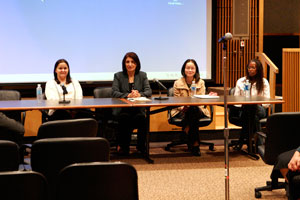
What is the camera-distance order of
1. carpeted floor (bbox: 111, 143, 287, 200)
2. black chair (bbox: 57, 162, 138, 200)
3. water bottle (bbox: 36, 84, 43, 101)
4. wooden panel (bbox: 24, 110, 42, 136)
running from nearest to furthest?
black chair (bbox: 57, 162, 138, 200) → carpeted floor (bbox: 111, 143, 287, 200) → water bottle (bbox: 36, 84, 43, 101) → wooden panel (bbox: 24, 110, 42, 136)

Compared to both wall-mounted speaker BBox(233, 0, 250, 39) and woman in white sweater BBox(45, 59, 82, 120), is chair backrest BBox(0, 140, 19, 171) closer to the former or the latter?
woman in white sweater BBox(45, 59, 82, 120)

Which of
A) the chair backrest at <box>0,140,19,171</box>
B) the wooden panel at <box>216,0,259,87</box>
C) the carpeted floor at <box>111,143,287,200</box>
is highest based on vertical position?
the wooden panel at <box>216,0,259,87</box>

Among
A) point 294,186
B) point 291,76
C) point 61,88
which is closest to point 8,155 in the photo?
point 294,186

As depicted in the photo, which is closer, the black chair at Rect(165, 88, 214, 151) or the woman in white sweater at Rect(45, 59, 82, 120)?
the woman in white sweater at Rect(45, 59, 82, 120)

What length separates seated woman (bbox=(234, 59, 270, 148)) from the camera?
5.79 meters

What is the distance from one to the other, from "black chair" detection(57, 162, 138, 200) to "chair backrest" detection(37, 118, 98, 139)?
106cm

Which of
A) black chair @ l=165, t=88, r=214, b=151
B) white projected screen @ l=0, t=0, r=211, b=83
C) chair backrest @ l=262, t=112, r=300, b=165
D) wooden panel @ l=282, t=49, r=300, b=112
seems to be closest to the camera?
chair backrest @ l=262, t=112, r=300, b=165

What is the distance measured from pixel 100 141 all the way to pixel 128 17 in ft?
16.2

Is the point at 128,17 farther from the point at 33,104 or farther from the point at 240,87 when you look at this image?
the point at 33,104

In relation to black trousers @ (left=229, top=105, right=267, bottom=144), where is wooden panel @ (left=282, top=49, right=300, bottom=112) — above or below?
above

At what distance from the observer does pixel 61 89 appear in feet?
19.1

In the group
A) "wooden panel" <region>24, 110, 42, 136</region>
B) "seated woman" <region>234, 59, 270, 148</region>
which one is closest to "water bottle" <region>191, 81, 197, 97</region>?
"seated woman" <region>234, 59, 270, 148</region>

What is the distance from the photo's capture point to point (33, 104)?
5215 mm

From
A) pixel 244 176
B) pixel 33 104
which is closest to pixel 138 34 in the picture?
pixel 33 104
